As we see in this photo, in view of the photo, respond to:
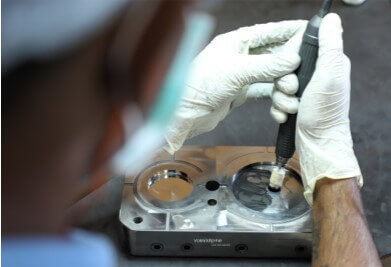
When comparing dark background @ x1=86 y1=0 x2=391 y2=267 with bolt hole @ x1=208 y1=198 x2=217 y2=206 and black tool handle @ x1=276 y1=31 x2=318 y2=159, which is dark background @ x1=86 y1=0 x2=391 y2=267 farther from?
black tool handle @ x1=276 y1=31 x2=318 y2=159

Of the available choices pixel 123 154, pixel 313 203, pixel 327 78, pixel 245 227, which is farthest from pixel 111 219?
pixel 123 154

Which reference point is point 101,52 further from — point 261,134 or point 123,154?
point 261,134

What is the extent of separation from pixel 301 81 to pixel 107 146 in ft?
2.33

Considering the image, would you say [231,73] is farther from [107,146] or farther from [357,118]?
[107,146]

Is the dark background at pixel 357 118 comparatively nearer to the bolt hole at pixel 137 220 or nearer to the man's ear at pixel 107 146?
the bolt hole at pixel 137 220

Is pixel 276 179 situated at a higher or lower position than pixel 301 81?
lower

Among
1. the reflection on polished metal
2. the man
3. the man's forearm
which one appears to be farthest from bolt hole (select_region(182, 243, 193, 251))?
the man

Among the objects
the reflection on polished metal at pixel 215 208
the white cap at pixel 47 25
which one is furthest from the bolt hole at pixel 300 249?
the white cap at pixel 47 25

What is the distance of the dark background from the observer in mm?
1075

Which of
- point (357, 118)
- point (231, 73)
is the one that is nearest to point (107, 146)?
point (231, 73)

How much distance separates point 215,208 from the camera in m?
1.04

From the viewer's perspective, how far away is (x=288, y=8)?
1683 millimetres

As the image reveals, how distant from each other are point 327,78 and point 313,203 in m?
0.23

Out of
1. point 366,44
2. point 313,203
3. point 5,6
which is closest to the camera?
point 5,6
